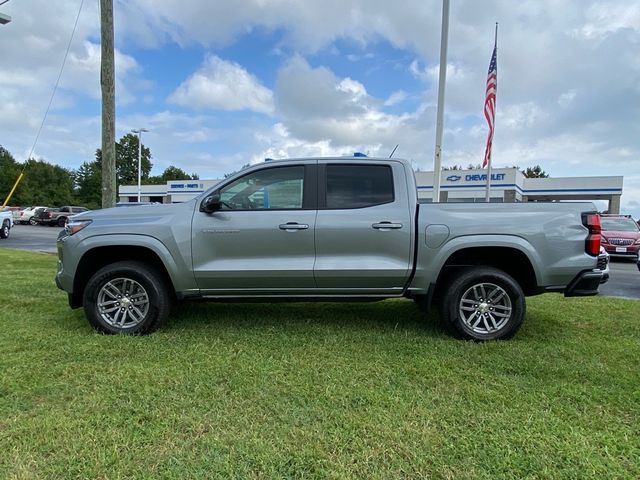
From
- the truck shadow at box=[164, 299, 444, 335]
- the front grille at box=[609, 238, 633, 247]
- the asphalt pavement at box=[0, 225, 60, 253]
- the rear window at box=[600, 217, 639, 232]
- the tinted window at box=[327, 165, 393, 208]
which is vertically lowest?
the asphalt pavement at box=[0, 225, 60, 253]

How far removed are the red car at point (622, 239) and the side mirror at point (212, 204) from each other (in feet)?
45.8

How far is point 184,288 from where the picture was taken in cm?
463

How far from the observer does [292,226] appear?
4539 mm

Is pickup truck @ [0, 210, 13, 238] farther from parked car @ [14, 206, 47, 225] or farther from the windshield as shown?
the windshield

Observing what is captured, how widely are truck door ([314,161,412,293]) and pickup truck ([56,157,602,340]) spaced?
0.4 inches

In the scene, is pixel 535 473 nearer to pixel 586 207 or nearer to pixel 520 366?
pixel 520 366

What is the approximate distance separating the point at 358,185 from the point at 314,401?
2353mm

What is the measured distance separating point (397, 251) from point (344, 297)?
29.0 inches

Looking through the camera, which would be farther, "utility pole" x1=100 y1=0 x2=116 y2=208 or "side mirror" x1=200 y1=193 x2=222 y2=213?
"utility pole" x1=100 y1=0 x2=116 y2=208

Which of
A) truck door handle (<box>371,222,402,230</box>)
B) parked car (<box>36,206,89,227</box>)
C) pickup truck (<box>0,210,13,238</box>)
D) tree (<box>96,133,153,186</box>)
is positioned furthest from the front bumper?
tree (<box>96,133,153,186</box>)

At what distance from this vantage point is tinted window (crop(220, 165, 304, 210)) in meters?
4.70

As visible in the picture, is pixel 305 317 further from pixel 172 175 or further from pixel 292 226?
pixel 172 175

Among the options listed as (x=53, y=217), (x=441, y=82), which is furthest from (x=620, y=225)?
(x=53, y=217)

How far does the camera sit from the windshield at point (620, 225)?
1531cm
